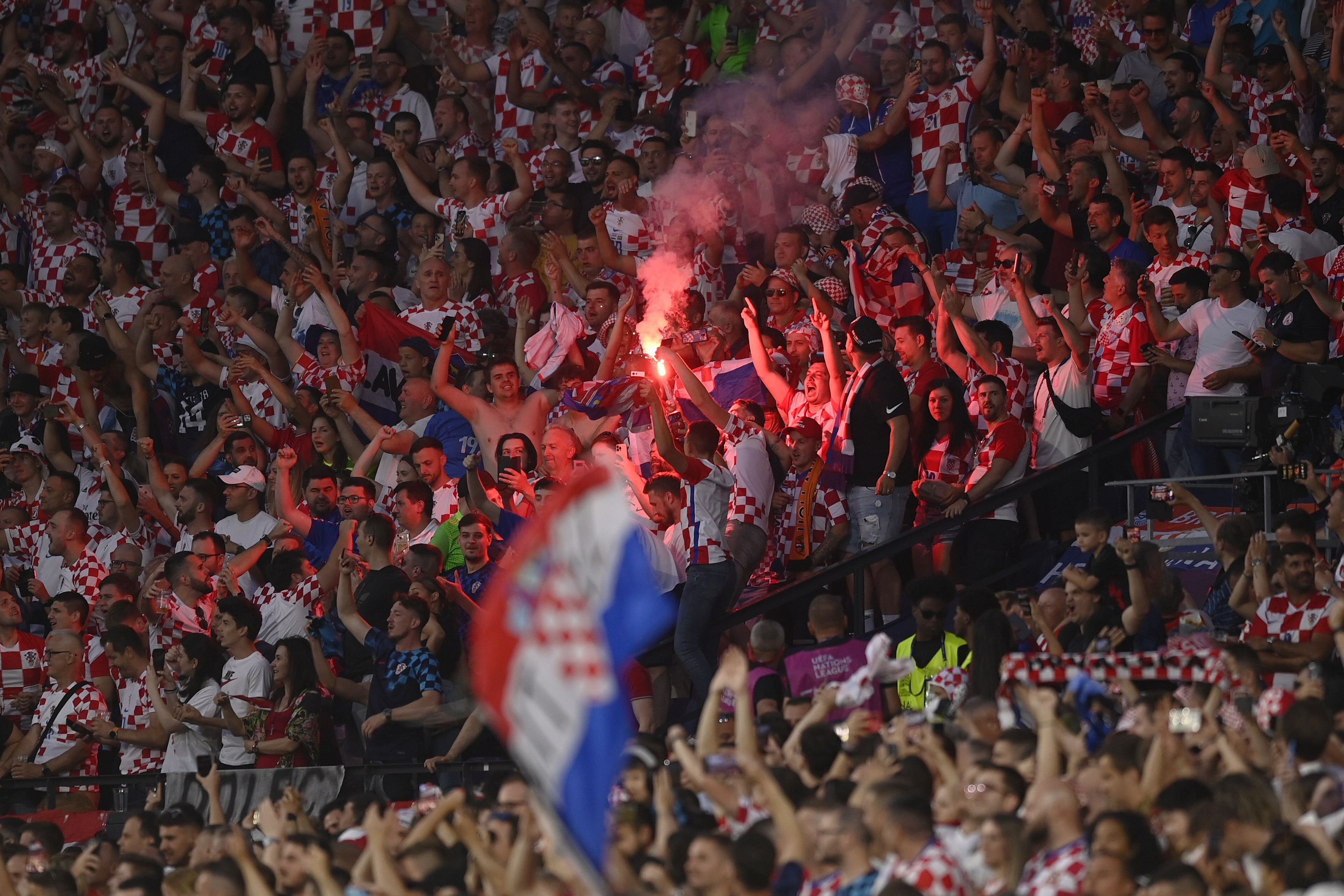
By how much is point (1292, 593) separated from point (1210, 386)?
206 centimetres

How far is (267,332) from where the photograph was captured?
1261 cm

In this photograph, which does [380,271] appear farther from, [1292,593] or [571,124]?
[1292,593]

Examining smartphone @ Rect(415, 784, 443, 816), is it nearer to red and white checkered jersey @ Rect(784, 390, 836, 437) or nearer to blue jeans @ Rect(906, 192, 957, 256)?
red and white checkered jersey @ Rect(784, 390, 836, 437)

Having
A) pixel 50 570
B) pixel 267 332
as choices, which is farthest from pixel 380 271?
pixel 50 570

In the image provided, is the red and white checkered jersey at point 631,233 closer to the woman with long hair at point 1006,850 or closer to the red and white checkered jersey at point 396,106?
the red and white checkered jersey at point 396,106

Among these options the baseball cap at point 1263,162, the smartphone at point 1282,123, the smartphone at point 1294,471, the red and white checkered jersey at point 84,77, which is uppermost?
the red and white checkered jersey at point 84,77

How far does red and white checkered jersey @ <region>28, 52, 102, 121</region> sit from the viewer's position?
599 inches

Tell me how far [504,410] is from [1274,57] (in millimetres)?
4592

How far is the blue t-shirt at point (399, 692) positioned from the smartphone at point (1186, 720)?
3.71 meters

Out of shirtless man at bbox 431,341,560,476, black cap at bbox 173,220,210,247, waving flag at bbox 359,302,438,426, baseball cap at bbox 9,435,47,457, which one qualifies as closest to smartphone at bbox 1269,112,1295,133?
shirtless man at bbox 431,341,560,476

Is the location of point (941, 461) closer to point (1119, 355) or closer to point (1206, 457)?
point (1119, 355)

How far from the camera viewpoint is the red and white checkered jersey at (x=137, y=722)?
33.1ft

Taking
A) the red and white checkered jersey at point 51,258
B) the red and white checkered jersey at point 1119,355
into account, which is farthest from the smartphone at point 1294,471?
the red and white checkered jersey at point 51,258

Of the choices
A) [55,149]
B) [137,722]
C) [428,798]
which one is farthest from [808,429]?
[55,149]
